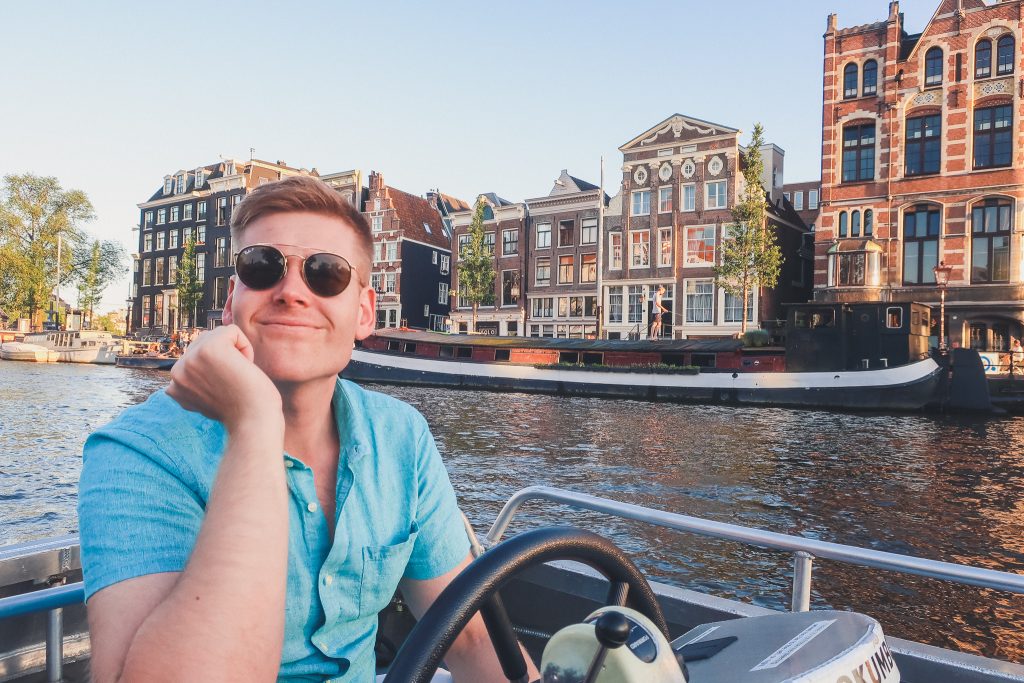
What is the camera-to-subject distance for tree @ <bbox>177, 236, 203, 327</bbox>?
41844 mm

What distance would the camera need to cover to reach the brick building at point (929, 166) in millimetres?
22484

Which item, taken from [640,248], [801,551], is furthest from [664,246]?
[801,551]

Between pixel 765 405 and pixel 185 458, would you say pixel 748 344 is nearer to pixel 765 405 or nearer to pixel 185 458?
pixel 765 405

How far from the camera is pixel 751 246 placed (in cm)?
2455

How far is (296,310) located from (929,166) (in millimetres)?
27576

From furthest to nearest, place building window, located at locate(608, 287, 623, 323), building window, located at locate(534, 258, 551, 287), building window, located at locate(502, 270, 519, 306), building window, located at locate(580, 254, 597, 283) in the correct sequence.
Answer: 1. building window, located at locate(502, 270, 519, 306)
2. building window, located at locate(534, 258, 551, 287)
3. building window, located at locate(580, 254, 597, 283)
4. building window, located at locate(608, 287, 623, 323)

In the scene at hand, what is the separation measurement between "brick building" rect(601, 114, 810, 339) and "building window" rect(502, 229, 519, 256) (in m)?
5.16

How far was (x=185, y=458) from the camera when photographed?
1.07 meters

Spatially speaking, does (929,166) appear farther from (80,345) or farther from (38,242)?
(38,242)

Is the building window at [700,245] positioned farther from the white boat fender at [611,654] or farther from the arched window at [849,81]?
the white boat fender at [611,654]

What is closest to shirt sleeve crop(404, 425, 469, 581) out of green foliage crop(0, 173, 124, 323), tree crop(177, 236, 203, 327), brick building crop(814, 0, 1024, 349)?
brick building crop(814, 0, 1024, 349)

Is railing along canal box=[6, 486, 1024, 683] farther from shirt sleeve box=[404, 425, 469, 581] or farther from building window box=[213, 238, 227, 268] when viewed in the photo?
building window box=[213, 238, 227, 268]

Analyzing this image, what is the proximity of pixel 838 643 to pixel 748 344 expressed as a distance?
20407mm

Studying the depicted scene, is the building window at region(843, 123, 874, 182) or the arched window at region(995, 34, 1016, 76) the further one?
the building window at region(843, 123, 874, 182)
